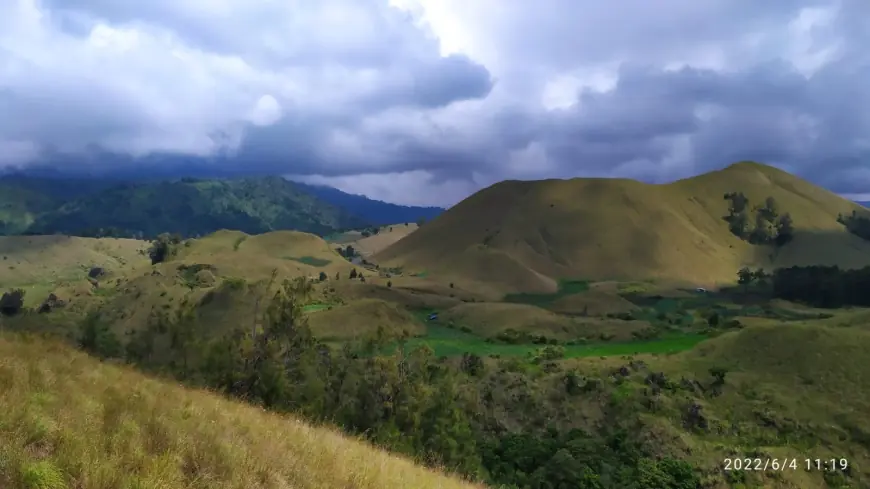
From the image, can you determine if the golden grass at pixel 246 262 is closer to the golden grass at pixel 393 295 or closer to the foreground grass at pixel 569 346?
the golden grass at pixel 393 295

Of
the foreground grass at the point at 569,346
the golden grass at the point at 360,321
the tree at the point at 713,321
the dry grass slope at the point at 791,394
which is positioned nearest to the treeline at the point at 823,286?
the tree at the point at 713,321

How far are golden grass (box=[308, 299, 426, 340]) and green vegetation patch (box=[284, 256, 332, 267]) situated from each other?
9192cm

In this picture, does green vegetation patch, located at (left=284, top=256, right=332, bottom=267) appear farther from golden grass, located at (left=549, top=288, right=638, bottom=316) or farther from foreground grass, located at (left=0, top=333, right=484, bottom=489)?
foreground grass, located at (left=0, top=333, right=484, bottom=489)

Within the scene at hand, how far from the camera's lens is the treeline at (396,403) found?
3156cm

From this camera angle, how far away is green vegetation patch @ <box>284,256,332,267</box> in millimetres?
188500

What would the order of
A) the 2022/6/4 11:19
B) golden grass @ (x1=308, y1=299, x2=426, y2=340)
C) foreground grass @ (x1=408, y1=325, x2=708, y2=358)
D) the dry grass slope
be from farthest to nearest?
golden grass @ (x1=308, y1=299, x2=426, y2=340) → foreground grass @ (x1=408, y1=325, x2=708, y2=358) → the dry grass slope → the 2022/6/4 11:19

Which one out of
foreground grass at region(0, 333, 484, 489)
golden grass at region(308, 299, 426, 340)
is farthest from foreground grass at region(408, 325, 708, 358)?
foreground grass at region(0, 333, 484, 489)

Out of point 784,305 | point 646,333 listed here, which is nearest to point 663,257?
point 784,305

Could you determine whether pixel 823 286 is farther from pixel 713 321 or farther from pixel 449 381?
pixel 449 381

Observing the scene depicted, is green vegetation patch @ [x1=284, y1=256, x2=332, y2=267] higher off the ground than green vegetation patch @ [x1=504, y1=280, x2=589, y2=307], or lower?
lower

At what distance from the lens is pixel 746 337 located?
6631 cm

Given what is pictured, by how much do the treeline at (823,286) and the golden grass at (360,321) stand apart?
93.3 meters

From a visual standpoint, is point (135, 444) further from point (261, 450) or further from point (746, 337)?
point (746, 337)

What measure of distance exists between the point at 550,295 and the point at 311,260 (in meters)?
85.6
